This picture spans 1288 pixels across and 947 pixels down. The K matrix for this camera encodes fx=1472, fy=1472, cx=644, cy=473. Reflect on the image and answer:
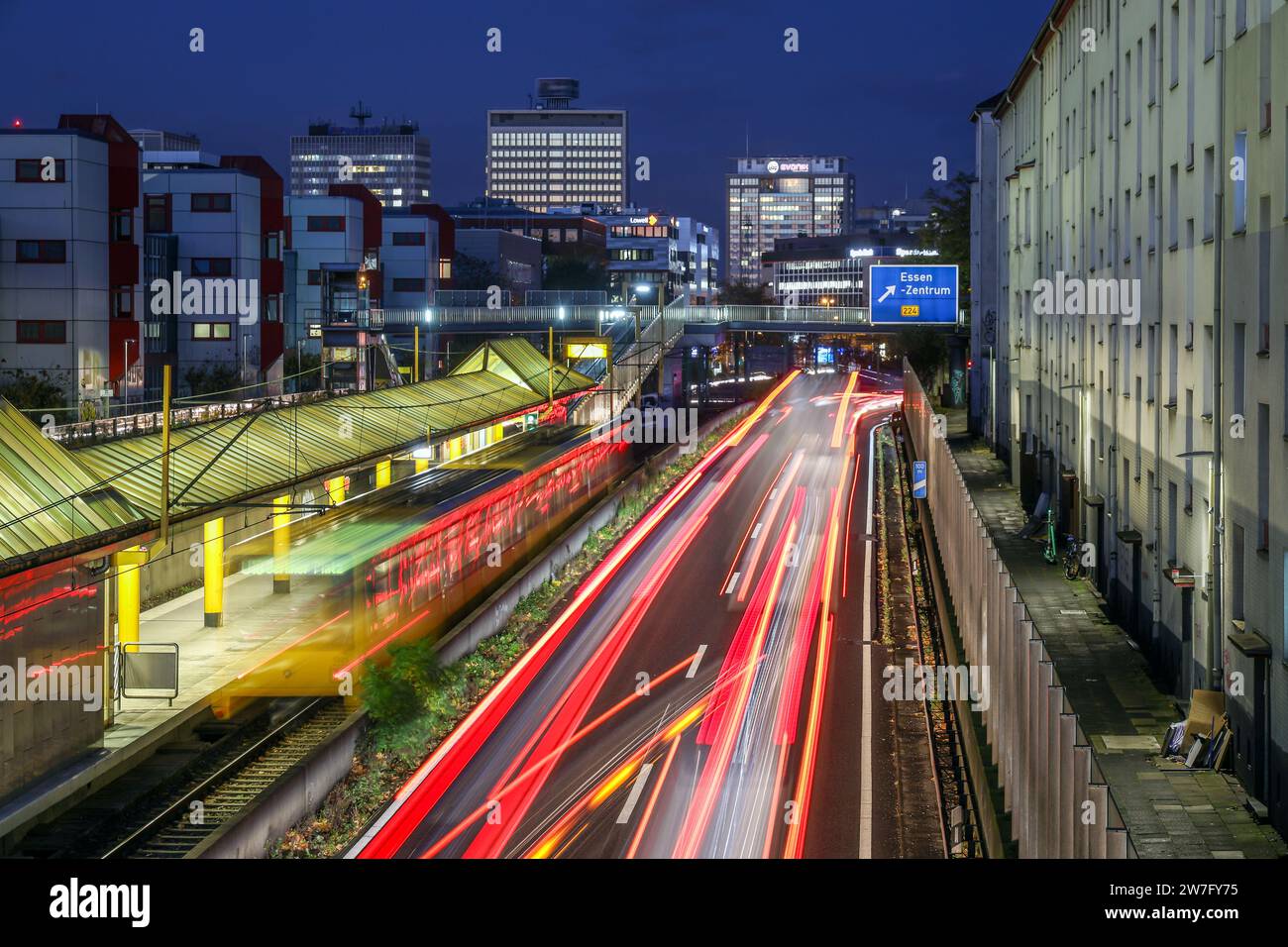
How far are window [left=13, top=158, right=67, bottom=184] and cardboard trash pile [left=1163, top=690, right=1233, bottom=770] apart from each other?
50.3 metres

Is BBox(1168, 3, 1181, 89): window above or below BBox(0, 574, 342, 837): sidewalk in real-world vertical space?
above

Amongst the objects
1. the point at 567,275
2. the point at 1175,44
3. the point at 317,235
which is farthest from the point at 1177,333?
the point at 567,275

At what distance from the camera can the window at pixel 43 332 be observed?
57875 mm

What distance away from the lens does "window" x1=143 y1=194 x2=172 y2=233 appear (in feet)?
237

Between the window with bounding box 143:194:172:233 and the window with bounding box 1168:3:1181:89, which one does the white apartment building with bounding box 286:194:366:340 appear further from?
the window with bounding box 1168:3:1181:89

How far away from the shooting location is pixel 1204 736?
19062 millimetres

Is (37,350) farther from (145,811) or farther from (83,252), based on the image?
(145,811)

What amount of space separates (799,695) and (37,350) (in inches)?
1753

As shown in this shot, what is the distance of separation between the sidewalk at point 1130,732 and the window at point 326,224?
59.3 metres

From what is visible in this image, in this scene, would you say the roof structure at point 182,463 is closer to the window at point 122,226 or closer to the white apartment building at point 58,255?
the white apartment building at point 58,255

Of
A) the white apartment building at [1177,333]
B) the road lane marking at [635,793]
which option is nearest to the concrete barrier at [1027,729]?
the white apartment building at [1177,333]

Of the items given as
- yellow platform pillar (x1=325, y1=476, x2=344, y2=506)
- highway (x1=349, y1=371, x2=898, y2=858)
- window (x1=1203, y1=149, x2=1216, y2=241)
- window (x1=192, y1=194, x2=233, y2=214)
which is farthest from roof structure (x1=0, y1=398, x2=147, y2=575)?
window (x1=192, y1=194, x2=233, y2=214)

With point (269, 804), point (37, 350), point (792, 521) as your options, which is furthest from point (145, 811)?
point (37, 350)

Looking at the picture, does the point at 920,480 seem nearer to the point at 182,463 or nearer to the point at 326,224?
the point at 182,463
